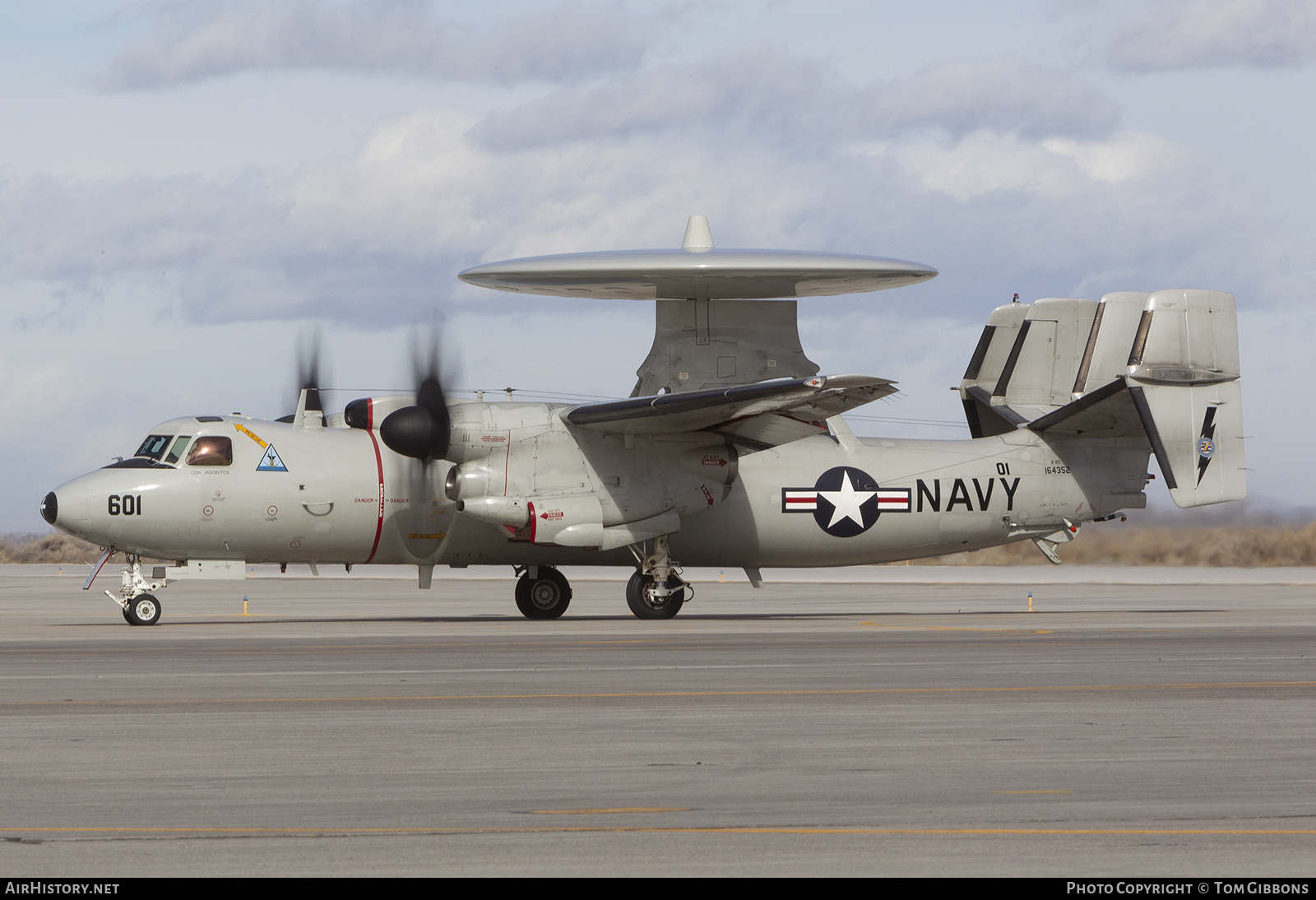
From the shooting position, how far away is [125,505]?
23422mm

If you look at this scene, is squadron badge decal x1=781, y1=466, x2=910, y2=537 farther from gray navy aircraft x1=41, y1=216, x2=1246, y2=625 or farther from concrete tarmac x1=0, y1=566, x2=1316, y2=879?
concrete tarmac x1=0, y1=566, x2=1316, y2=879

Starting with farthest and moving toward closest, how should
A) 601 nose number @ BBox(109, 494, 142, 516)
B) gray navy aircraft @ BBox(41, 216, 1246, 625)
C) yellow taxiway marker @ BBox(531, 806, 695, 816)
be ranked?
gray navy aircraft @ BBox(41, 216, 1246, 625) < 601 nose number @ BBox(109, 494, 142, 516) < yellow taxiway marker @ BBox(531, 806, 695, 816)

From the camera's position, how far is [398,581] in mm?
50406

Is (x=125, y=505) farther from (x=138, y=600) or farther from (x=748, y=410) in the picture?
(x=748, y=410)

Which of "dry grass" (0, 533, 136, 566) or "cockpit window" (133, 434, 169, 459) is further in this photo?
"dry grass" (0, 533, 136, 566)

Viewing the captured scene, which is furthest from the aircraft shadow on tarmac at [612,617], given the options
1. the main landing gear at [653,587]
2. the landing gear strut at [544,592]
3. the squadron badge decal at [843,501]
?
the squadron badge decal at [843,501]

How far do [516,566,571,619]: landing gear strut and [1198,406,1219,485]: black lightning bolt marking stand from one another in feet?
41.5

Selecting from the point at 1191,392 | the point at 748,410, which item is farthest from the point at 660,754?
the point at 1191,392

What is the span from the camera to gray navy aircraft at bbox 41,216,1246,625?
940 inches

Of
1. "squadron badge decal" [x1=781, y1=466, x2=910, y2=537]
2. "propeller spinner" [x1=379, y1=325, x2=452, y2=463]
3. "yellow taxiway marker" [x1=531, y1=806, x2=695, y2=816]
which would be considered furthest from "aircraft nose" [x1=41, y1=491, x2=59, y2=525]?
"yellow taxiway marker" [x1=531, y1=806, x2=695, y2=816]

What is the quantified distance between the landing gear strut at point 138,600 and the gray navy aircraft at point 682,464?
0.17 ft

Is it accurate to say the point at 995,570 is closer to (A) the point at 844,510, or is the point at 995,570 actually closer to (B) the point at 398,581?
(B) the point at 398,581

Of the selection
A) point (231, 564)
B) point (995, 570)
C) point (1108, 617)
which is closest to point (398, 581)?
point (995, 570)

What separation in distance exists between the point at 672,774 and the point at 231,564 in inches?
681
